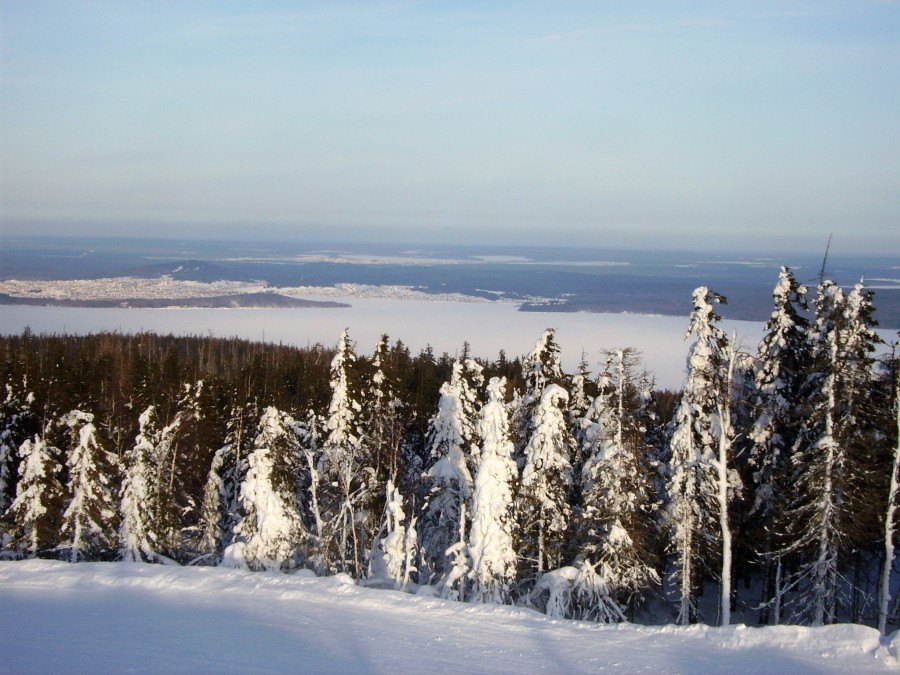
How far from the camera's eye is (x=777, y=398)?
23.7 meters

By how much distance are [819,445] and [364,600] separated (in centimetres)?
1300

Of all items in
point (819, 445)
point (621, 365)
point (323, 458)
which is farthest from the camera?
point (323, 458)

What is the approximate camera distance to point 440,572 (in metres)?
29.3

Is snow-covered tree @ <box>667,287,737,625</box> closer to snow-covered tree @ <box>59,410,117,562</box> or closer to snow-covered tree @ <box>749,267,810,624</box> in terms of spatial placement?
snow-covered tree @ <box>749,267,810,624</box>

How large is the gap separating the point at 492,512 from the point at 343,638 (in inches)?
310

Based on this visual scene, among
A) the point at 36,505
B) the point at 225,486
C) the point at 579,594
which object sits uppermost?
the point at 36,505

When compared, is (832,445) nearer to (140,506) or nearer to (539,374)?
(539,374)

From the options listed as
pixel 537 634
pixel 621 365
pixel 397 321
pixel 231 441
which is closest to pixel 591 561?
pixel 621 365

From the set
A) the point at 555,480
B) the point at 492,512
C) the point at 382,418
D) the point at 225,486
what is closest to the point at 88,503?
the point at 225,486

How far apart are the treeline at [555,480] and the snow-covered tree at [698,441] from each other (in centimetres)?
8

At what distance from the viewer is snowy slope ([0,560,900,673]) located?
13484 millimetres

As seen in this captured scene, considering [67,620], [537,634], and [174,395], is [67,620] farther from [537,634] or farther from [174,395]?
[174,395]

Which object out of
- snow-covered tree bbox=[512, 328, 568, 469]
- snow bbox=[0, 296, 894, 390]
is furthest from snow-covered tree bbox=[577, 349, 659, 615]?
snow bbox=[0, 296, 894, 390]

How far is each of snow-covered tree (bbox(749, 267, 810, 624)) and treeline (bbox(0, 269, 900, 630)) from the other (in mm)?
72
